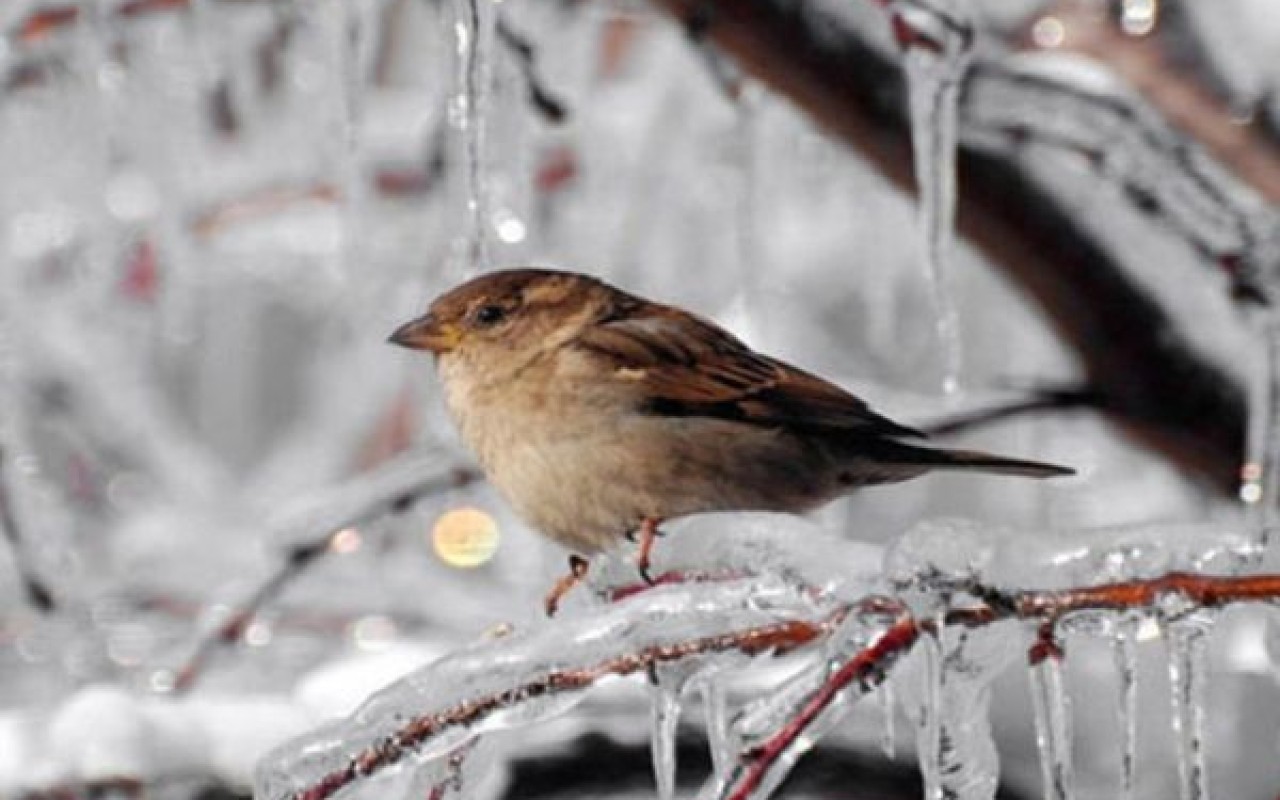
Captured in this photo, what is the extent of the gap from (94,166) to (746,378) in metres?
2.18

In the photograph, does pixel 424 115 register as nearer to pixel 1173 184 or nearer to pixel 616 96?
pixel 616 96

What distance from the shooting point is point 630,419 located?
2727mm

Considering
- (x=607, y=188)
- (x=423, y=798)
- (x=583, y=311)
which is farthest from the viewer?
(x=607, y=188)

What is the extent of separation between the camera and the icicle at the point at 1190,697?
5.26 feet

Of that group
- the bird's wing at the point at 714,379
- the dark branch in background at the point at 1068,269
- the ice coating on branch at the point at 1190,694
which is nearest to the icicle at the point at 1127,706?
the ice coating on branch at the point at 1190,694

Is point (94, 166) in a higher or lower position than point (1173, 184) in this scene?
higher

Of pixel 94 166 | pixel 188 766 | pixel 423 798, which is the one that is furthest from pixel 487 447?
pixel 94 166

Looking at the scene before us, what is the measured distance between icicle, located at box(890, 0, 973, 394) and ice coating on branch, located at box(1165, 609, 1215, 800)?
4.54 ft

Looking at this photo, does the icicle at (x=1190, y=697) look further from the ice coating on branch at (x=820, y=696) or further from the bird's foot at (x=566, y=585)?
the bird's foot at (x=566, y=585)

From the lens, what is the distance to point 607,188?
211 inches

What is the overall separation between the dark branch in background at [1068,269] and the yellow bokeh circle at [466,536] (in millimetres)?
2045

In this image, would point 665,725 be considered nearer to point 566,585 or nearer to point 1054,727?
point 1054,727

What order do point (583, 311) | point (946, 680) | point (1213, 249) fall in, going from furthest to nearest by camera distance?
point (1213, 249) → point (583, 311) → point (946, 680)

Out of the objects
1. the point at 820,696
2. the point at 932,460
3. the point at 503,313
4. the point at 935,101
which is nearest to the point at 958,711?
the point at 820,696
